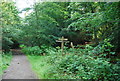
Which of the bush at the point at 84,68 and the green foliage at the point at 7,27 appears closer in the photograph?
the bush at the point at 84,68

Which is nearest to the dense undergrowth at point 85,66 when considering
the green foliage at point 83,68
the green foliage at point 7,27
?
the green foliage at point 83,68

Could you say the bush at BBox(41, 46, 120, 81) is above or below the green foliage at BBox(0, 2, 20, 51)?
below

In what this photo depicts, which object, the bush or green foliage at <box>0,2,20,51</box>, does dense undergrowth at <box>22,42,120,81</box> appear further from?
green foliage at <box>0,2,20,51</box>

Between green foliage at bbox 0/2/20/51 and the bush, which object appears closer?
the bush

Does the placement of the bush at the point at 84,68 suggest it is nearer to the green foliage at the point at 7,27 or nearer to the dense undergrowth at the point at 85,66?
the dense undergrowth at the point at 85,66

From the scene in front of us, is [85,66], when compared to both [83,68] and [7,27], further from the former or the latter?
[7,27]

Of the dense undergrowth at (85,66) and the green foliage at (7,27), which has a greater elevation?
the green foliage at (7,27)

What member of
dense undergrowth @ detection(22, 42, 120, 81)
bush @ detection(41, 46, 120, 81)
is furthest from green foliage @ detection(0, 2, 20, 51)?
bush @ detection(41, 46, 120, 81)

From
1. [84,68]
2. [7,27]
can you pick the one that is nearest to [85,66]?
[84,68]

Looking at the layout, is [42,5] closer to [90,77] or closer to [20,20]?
[20,20]

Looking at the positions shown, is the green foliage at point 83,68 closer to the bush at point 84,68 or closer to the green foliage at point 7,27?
the bush at point 84,68

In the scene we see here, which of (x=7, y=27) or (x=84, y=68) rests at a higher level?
(x=7, y=27)

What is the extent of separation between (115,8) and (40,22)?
217cm

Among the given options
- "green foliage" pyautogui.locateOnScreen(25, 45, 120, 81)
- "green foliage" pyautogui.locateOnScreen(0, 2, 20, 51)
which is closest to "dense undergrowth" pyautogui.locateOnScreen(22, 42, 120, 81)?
"green foliage" pyautogui.locateOnScreen(25, 45, 120, 81)
